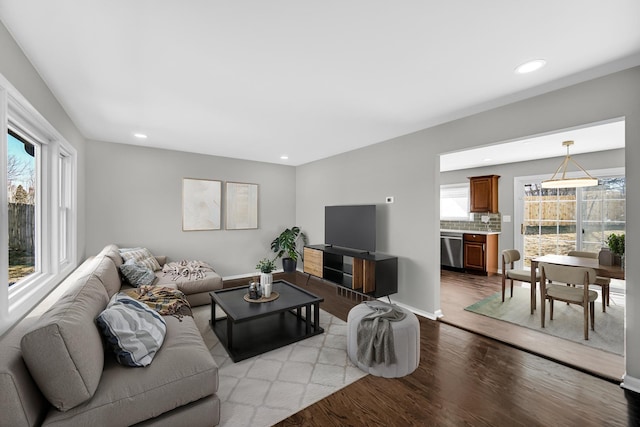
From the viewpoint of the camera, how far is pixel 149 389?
1479 mm

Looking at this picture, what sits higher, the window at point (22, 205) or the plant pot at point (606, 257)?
the window at point (22, 205)

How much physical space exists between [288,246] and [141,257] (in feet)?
8.59

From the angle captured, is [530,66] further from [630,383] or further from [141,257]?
[141,257]

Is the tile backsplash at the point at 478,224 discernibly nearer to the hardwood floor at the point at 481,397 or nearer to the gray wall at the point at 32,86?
the hardwood floor at the point at 481,397

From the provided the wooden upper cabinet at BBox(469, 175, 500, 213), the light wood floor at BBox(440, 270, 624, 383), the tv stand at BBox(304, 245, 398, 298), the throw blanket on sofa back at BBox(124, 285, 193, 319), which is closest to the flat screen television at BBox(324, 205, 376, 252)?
the tv stand at BBox(304, 245, 398, 298)

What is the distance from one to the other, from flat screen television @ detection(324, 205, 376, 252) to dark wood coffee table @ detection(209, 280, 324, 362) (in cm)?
145

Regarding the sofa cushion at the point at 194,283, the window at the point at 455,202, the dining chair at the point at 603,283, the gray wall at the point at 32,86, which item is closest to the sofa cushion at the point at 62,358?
the gray wall at the point at 32,86

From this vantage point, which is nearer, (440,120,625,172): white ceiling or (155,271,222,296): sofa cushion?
(440,120,625,172): white ceiling

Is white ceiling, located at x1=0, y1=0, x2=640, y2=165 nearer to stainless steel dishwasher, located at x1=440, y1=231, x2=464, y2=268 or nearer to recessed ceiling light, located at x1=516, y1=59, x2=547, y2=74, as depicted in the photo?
recessed ceiling light, located at x1=516, y1=59, x2=547, y2=74

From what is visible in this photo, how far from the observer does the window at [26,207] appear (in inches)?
64.7

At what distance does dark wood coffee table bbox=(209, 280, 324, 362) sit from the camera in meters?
2.57

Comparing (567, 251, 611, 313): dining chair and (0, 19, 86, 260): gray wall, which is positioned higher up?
(0, 19, 86, 260): gray wall

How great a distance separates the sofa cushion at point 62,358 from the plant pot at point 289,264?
430 centimetres

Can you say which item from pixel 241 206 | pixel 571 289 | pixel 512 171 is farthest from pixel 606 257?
pixel 241 206
